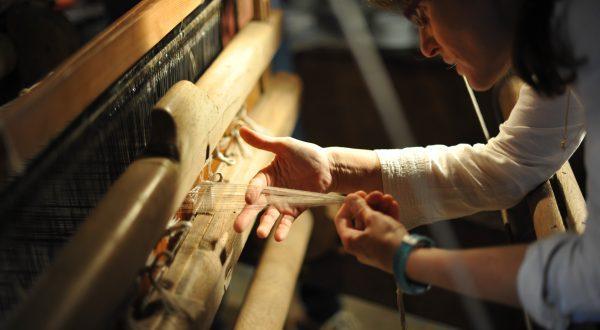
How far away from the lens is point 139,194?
90 cm

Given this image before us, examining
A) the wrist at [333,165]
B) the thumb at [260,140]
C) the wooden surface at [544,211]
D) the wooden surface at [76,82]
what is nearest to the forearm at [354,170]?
the wrist at [333,165]

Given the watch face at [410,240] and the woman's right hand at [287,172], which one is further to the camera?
the woman's right hand at [287,172]

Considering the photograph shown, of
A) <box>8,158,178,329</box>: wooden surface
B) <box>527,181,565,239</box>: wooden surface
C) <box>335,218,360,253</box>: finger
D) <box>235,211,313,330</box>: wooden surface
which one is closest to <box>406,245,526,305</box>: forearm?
<box>335,218,360,253</box>: finger

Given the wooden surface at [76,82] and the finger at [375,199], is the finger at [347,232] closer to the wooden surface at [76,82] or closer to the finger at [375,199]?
the finger at [375,199]

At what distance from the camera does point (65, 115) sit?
1008mm

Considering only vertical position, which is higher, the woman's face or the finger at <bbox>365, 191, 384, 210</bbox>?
the woman's face

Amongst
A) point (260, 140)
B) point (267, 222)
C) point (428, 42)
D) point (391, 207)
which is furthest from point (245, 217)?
point (428, 42)

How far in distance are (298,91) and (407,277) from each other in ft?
4.01

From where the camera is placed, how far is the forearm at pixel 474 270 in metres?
0.93

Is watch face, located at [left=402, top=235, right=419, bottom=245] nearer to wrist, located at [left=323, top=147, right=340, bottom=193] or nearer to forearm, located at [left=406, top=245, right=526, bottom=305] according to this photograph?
forearm, located at [left=406, top=245, right=526, bottom=305]

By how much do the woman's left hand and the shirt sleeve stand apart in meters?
0.27

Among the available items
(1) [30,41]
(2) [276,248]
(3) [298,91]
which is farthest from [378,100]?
(1) [30,41]

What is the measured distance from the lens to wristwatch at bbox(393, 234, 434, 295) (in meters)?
1.02

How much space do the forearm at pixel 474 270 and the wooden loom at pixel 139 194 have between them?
413mm
